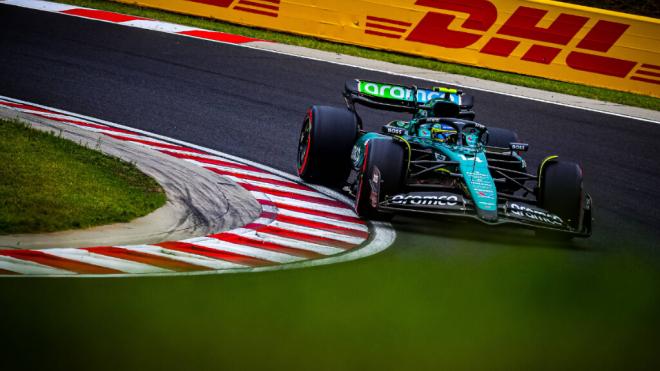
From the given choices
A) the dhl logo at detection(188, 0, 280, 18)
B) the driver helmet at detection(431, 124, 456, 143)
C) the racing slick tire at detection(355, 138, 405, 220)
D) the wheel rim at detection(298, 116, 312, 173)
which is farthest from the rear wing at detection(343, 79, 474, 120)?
the dhl logo at detection(188, 0, 280, 18)

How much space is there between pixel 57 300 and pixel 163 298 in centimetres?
32

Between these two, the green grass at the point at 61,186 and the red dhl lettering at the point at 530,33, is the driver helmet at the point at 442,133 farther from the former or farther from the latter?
the red dhl lettering at the point at 530,33

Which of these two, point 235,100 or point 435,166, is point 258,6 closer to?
point 235,100

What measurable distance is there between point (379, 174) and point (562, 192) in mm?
1419

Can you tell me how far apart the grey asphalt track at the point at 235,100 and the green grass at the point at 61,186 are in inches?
82.2

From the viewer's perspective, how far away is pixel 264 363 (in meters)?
1.96

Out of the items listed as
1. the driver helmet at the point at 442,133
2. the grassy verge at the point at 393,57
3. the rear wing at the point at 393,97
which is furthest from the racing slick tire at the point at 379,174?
the grassy verge at the point at 393,57

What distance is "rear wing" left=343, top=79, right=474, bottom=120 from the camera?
9.11 meters

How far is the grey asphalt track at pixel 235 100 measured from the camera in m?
10.2

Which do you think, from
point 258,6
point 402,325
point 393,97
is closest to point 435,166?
point 393,97

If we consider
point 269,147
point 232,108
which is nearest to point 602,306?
point 269,147

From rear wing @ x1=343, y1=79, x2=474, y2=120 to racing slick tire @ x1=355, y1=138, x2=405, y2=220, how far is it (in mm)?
1425

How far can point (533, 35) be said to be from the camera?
50.2ft

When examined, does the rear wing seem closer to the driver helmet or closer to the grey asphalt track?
the driver helmet
